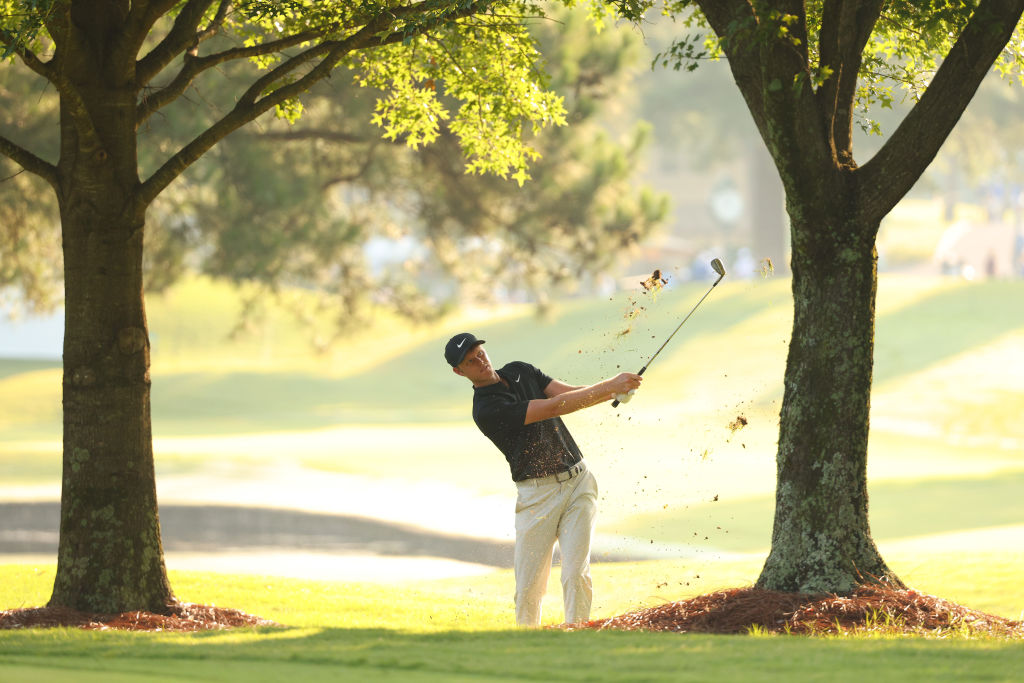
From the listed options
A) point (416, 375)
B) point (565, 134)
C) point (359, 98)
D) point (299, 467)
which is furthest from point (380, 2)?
point (416, 375)

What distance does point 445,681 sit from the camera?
239 inches

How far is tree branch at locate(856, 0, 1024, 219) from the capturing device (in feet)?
27.7

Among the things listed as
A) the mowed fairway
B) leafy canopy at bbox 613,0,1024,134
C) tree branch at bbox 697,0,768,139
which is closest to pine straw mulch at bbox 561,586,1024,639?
the mowed fairway

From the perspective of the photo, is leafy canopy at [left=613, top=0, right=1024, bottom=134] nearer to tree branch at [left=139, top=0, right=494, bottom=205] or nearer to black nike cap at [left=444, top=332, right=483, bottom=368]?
tree branch at [left=139, top=0, right=494, bottom=205]

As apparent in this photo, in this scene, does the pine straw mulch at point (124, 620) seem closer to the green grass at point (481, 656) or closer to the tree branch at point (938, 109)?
the green grass at point (481, 656)

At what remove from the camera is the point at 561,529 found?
8305 millimetres

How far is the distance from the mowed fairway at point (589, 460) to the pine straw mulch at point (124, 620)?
2.34 feet

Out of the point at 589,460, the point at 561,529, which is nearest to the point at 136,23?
the point at 561,529

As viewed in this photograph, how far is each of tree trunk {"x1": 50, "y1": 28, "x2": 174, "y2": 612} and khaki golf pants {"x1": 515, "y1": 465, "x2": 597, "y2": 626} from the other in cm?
296

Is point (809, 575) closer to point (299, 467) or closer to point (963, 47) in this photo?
point (963, 47)

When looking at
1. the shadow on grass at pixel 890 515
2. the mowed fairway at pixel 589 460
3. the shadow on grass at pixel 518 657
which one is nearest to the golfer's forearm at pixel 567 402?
the mowed fairway at pixel 589 460

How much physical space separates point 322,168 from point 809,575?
705 inches

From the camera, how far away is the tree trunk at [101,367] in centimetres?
930

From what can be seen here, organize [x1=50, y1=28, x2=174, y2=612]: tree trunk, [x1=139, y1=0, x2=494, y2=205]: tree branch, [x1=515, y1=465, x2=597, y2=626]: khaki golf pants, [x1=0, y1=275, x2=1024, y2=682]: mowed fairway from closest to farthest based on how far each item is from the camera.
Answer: [x1=0, y1=275, x2=1024, y2=682]: mowed fairway
[x1=515, y1=465, x2=597, y2=626]: khaki golf pants
[x1=50, y1=28, x2=174, y2=612]: tree trunk
[x1=139, y1=0, x2=494, y2=205]: tree branch
